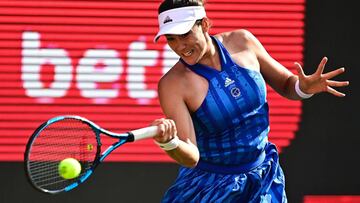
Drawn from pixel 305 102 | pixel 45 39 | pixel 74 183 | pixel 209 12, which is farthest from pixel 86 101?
pixel 74 183

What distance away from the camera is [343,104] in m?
6.64

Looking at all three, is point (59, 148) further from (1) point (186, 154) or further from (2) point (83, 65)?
(2) point (83, 65)

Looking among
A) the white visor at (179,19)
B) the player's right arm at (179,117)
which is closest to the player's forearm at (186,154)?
the player's right arm at (179,117)

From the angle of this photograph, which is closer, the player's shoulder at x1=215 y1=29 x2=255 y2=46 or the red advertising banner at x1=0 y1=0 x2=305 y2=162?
the player's shoulder at x1=215 y1=29 x2=255 y2=46

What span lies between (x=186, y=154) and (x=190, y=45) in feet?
1.54

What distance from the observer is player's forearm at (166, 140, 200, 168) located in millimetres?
4480

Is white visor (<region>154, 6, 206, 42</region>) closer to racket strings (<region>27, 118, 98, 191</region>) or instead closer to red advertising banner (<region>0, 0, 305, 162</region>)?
racket strings (<region>27, 118, 98, 191</region>)

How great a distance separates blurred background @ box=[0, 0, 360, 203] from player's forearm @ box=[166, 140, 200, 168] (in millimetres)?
1897

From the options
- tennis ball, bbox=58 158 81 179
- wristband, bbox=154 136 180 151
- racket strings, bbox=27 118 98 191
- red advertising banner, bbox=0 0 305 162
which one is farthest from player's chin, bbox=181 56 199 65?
red advertising banner, bbox=0 0 305 162

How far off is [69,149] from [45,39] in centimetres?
205

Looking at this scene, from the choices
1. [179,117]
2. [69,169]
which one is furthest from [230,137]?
[69,169]

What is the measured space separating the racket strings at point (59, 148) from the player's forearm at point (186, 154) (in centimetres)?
33

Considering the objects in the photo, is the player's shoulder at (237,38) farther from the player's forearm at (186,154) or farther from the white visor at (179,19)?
the player's forearm at (186,154)

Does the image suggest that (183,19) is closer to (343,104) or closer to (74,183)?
(74,183)
